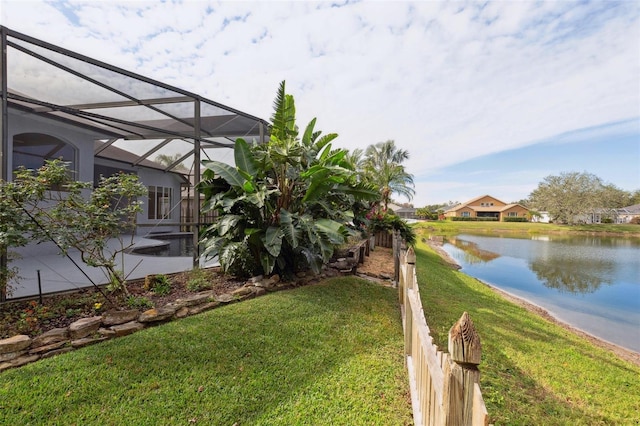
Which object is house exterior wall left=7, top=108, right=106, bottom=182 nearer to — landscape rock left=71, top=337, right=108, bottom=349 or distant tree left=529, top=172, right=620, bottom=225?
landscape rock left=71, top=337, right=108, bottom=349

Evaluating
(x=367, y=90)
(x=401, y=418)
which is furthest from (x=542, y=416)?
(x=367, y=90)

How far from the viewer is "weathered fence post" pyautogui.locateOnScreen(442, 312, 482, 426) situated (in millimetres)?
1079

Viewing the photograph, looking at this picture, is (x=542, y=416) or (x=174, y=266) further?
(x=174, y=266)

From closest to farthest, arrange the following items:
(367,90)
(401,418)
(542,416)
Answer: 1. (401,418)
2. (542,416)
3. (367,90)

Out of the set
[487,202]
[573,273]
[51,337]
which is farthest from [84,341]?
[487,202]

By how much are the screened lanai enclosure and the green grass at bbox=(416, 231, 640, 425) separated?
5268 millimetres

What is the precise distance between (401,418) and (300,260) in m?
3.67

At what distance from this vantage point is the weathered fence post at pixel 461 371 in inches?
42.5

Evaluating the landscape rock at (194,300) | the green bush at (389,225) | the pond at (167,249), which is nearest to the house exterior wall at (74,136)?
the pond at (167,249)

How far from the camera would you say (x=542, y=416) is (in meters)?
2.90

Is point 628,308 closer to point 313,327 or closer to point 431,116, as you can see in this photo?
point 431,116

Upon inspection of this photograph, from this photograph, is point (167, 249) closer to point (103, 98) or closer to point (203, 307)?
point (103, 98)

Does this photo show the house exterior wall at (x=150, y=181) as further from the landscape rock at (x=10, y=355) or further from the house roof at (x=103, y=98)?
the landscape rock at (x=10, y=355)

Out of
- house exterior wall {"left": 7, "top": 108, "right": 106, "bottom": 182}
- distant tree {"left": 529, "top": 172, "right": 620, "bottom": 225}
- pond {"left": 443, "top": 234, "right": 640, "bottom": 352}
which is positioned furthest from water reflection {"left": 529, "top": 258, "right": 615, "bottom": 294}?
distant tree {"left": 529, "top": 172, "right": 620, "bottom": 225}
